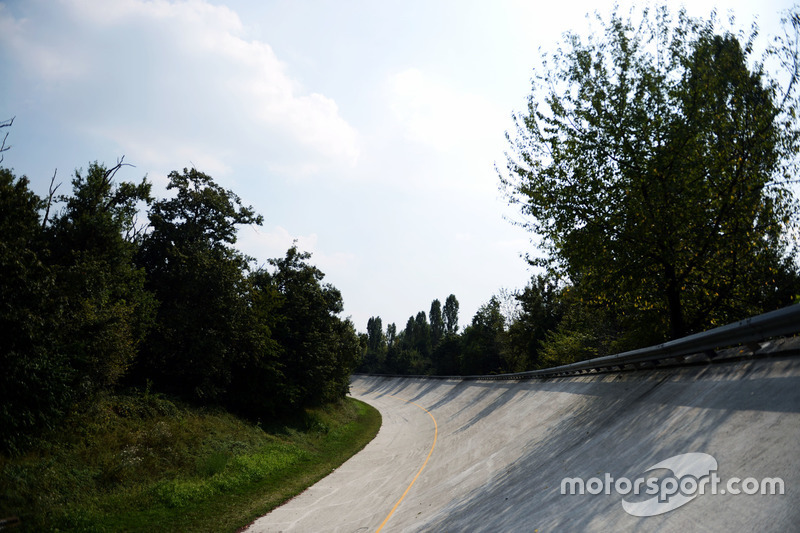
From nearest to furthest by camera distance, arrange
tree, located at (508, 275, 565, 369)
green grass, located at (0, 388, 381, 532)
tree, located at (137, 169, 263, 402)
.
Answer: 1. green grass, located at (0, 388, 381, 532)
2. tree, located at (137, 169, 263, 402)
3. tree, located at (508, 275, 565, 369)

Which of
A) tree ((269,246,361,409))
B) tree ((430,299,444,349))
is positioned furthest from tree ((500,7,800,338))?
tree ((430,299,444,349))

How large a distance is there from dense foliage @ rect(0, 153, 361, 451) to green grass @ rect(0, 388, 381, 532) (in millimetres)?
1303

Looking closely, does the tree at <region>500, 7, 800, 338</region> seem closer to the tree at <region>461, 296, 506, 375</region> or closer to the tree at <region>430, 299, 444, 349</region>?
the tree at <region>461, 296, 506, 375</region>

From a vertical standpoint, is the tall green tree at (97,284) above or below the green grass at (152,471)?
above

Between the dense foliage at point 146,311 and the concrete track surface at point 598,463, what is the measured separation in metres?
10.6

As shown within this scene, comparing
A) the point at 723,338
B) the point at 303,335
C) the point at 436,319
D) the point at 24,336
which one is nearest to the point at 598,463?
the point at 723,338

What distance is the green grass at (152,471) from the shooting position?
1174cm

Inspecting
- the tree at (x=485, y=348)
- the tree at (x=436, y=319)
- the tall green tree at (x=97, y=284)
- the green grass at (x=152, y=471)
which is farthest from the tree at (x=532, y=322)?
A: the tree at (x=436, y=319)

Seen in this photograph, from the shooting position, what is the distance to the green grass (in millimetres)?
11742

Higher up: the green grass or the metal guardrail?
the metal guardrail

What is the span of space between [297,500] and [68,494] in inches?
267

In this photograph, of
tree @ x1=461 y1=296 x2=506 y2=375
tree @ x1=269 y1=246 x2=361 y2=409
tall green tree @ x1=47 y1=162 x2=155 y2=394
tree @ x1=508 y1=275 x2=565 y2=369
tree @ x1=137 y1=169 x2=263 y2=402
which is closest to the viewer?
tall green tree @ x1=47 y1=162 x2=155 y2=394

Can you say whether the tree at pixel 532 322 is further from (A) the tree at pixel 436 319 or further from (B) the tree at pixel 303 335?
(A) the tree at pixel 436 319

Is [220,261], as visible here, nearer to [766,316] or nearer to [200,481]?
[200,481]
